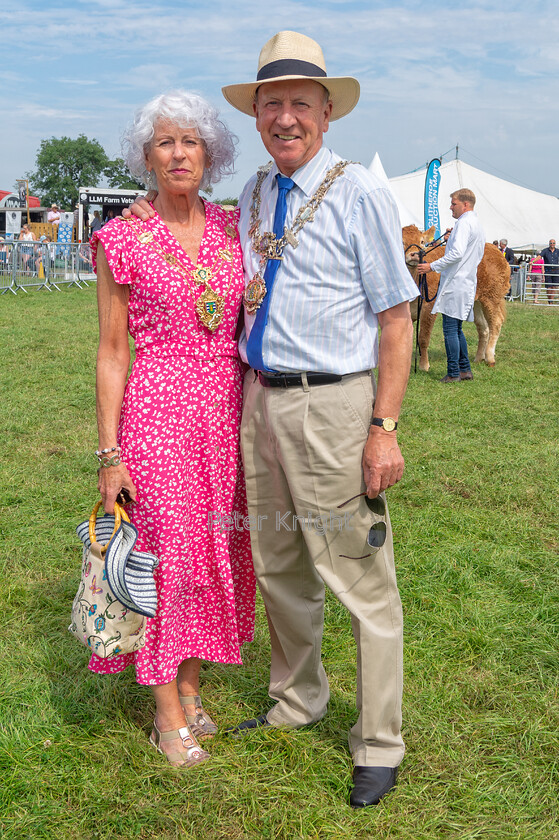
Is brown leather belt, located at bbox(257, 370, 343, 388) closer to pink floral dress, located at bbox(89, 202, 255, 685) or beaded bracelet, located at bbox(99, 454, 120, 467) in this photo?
pink floral dress, located at bbox(89, 202, 255, 685)

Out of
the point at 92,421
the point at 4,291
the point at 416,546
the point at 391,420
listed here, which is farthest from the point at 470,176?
the point at 391,420

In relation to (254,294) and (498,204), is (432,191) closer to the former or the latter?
(498,204)

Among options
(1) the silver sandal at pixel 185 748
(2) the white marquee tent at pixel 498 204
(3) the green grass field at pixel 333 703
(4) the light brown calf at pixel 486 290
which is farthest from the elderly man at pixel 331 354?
(2) the white marquee tent at pixel 498 204

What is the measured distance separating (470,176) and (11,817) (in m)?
28.5

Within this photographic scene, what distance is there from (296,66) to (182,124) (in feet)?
1.37

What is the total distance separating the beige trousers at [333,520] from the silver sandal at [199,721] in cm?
54

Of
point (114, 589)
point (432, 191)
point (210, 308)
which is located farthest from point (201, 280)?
point (432, 191)

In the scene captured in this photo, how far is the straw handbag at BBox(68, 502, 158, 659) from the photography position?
2.42 m

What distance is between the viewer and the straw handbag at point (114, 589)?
2.42 meters

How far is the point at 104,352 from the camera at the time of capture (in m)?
2.52

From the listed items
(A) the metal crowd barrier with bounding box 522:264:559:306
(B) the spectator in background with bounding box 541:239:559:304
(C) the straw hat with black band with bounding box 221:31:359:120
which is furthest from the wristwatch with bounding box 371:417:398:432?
(B) the spectator in background with bounding box 541:239:559:304

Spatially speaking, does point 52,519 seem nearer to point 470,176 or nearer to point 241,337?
point 241,337

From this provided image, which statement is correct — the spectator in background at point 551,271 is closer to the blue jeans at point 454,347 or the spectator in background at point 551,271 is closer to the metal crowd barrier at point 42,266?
the metal crowd barrier at point 42,266

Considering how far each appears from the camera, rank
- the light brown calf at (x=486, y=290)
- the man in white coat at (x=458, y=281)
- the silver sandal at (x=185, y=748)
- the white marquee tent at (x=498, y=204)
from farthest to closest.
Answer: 1. the white marquee tent at (x=498, y=204)
2. the light brown calf at (x=486, y=290)
3. the man in white coat at (x=458, y=281)
4. the silver sandal at (x=185, y=748)
